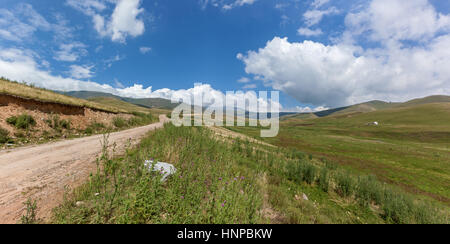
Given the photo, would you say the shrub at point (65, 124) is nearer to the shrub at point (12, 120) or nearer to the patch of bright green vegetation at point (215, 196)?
the shrub at point (12, 120)

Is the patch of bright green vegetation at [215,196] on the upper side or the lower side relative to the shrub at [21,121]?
lower

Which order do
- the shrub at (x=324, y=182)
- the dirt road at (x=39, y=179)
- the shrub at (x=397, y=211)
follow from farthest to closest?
the shrub at (x=324, y=182), the shrub at (x=397, y=211), the dirt road at (x=39, y=179)

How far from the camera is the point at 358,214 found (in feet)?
21.7

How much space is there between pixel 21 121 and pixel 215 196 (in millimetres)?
15722

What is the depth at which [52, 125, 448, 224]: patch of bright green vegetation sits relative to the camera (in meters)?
2.83

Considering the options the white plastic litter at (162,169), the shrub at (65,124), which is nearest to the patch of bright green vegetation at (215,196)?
the white plastic litter at (162,169)

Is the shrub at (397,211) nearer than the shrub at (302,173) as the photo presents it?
Yes

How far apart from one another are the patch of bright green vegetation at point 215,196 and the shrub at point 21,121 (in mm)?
Result: 10369

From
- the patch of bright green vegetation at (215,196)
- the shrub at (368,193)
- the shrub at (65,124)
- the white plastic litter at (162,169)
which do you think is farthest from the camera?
the shrub at (65,124)

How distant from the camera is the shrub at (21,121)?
10.3 m
